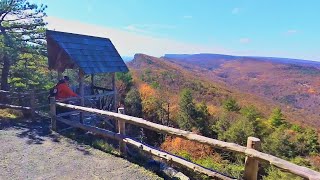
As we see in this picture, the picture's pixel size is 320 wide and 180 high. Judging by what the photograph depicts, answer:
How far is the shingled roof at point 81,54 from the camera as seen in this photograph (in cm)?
1104

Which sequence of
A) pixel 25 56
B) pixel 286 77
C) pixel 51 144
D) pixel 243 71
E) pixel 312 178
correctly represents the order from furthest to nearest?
pixel 243 71, pixel 286 77, pixel 25 56, pixel 51 144, pixel 312 178

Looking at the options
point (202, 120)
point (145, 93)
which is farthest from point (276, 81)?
point (202, 120)

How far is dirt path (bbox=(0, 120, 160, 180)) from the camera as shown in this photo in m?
5.86

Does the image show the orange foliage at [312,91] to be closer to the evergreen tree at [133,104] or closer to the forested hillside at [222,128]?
the forested hillside at [222,128]

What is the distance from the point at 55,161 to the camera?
6609mm

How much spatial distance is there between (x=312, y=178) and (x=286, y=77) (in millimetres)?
113662

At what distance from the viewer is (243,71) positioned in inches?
4870

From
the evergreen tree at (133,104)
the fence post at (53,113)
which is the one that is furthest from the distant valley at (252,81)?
the fence post at (53,113)

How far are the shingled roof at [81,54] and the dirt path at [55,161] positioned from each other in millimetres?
3538

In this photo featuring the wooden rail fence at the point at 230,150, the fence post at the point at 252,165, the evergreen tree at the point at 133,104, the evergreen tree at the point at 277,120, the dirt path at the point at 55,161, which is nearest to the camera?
the wooden rail fence at the point at 230,150

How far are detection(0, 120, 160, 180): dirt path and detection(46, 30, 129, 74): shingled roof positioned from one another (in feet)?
11.6

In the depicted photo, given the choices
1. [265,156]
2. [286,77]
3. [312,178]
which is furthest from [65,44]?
[286,77]

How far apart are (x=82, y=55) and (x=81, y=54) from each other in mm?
56

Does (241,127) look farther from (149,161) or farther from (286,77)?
(286,77)
